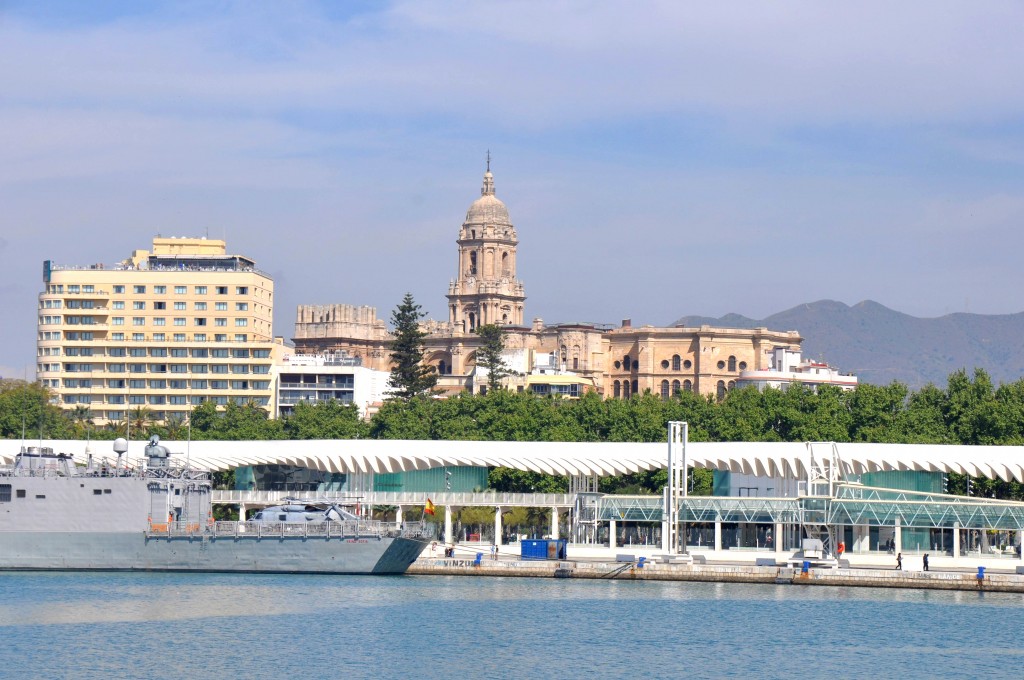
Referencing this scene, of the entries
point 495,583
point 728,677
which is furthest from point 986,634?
point 495,583

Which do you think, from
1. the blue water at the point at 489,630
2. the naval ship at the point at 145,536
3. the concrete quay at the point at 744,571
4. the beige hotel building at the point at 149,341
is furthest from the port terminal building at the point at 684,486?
the beige hotel building at the point at 149,341

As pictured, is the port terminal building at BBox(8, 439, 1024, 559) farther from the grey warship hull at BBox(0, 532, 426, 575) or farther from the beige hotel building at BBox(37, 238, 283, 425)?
the beige hotel building at BBox(37, 238, 283, 425)

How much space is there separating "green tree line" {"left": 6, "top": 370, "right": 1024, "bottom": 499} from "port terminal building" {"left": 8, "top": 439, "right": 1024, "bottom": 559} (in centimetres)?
405

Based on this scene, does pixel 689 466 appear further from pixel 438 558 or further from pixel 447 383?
pixel 447 383

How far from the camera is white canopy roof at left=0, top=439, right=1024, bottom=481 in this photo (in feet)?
305

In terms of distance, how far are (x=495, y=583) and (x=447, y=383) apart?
124441 millimetres

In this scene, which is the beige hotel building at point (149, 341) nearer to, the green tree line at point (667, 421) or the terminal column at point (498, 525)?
the green tree line at point (667, 421)

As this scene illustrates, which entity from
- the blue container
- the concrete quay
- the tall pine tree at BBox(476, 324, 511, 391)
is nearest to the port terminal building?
the concrete quay

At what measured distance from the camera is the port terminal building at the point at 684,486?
83.3 m

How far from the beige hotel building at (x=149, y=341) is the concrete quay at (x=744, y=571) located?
82357 millimetres

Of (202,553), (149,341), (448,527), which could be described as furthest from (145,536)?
(149,341)

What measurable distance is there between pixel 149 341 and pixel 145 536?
8536 centimetres

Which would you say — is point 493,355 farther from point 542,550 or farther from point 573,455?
point 542,550

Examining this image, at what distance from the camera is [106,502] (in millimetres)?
80188
